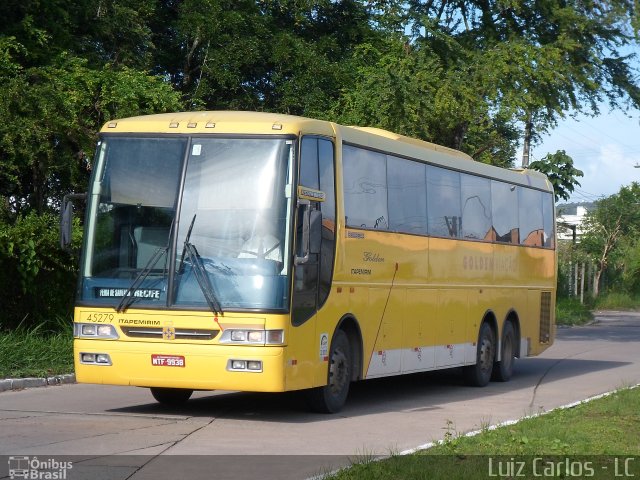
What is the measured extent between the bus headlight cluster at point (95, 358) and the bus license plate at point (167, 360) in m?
0.55

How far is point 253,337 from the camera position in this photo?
12938 millimetres

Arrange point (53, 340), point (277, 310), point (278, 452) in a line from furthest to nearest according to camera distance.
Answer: point (53, 340)
point (277, 310)
point (278, 452)

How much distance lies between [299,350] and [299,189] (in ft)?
5.63

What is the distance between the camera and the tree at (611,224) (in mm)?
69188

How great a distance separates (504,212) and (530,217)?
1.71m

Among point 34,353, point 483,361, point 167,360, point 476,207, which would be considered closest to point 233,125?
point 167,360

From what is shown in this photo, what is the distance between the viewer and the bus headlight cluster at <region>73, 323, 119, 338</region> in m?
13.4

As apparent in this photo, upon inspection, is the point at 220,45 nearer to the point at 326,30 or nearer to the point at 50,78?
the point at 326,30

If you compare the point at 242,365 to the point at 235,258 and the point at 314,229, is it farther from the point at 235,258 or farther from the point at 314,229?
the point at 314,229

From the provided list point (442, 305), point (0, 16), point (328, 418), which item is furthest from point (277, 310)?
point (0, 16)

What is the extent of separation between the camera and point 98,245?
45.0 feet

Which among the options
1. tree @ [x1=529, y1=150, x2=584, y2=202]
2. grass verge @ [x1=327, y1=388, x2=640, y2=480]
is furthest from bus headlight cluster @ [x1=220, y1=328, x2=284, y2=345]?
tree @ [x1=529, y1=150, x2=584, y2=202]

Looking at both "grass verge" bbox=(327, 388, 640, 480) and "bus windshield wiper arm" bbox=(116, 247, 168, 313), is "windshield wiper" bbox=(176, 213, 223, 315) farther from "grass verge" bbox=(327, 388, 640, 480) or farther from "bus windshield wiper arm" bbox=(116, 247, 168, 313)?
"grass verge" bbox=(327, 388, 640, 480)

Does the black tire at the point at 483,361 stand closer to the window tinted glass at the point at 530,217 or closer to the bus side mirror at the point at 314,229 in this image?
the window tinted glass at the point at 530,217
